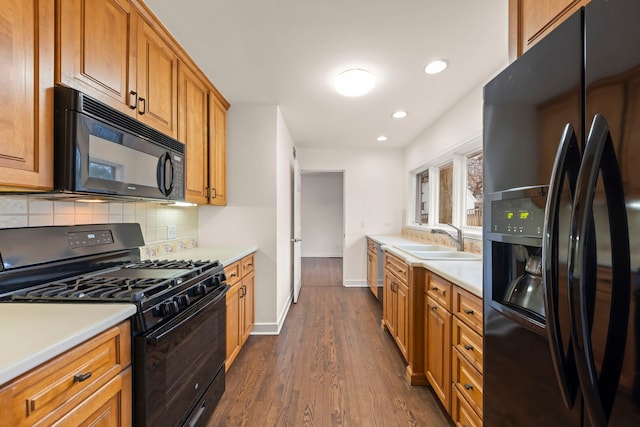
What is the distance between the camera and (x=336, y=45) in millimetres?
1859

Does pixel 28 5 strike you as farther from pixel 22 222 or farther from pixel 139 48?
pixel 22 222

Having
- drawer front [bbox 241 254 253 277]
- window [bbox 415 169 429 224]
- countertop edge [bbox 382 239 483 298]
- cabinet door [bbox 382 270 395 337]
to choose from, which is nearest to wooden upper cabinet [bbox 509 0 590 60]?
countertop edge [bbox 382 239 483 298]

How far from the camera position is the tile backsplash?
1271mm

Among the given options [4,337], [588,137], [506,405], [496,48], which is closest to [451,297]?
[506,405]

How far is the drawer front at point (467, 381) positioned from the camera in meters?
1.32

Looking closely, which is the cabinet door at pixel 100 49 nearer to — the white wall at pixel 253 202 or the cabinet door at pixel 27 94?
the cabinet door at pixel 27 94

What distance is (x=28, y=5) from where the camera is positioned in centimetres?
101

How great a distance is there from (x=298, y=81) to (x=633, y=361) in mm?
2412

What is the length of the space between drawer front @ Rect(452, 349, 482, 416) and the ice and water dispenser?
558 millimetres

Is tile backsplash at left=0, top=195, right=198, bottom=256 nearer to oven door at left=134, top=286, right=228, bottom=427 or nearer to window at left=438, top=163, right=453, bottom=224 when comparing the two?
oven door at left=134, top=286, right=228, bottom=427

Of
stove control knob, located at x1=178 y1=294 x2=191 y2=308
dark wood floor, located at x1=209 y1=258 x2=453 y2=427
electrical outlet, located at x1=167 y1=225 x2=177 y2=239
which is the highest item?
electrical outlet, located at x1=167 y1=225 x2=177 y2=239

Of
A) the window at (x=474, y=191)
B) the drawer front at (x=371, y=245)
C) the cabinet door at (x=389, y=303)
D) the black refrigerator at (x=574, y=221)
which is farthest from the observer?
the drawer front at (x=371, y=245)

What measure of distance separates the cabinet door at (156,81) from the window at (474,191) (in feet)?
8.76

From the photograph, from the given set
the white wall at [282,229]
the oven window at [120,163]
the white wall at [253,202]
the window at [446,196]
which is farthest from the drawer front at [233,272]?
the window at [446,196]
